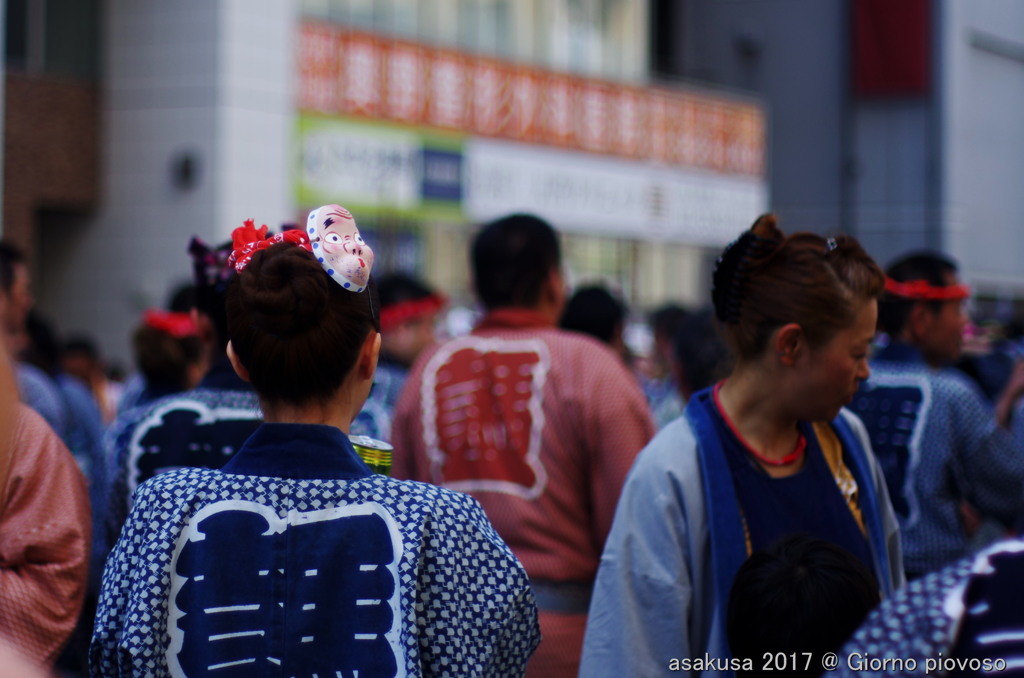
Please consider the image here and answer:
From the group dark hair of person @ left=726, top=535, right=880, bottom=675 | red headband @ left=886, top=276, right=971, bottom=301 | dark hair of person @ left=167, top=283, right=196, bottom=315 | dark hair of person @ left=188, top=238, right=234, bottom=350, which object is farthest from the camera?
dark hair of person @ left=167, top=283, right=196, bottom=315

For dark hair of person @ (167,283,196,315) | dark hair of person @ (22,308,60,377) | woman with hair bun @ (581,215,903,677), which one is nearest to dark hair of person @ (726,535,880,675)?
woman with hair bun @ (581,215,903,677)

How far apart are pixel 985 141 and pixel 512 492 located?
2545 cm

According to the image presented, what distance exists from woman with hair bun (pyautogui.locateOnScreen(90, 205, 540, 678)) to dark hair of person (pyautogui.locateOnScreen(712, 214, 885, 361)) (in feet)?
2.68

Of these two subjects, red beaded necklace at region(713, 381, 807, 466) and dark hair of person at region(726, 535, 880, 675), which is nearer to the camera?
dark hair of person at region(726, 535, 880, 675)

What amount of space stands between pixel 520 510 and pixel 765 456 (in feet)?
3.44

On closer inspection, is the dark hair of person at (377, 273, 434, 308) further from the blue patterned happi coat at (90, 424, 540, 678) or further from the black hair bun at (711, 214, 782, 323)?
the blue patterned happi coat at (90, 424, 540, 678)

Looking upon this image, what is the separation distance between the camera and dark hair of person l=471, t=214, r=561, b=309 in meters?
3.86

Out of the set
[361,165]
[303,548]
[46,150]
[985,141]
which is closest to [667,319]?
[303,548]

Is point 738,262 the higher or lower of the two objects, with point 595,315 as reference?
higher

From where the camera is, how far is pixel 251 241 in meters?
2.34

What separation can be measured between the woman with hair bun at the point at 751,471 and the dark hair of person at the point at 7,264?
2.29 meters

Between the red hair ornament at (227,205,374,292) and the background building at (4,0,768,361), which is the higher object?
the background building at (4,0,768,361)

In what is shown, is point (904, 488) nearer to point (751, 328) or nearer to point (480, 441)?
point (480, 441)

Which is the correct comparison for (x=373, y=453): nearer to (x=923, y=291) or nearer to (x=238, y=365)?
(x=238, y=365)
